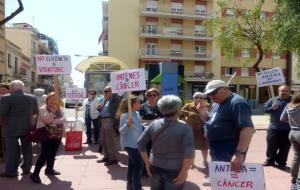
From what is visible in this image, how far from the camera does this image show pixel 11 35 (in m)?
69.2

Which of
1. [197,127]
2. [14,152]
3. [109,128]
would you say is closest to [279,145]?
[197,127]

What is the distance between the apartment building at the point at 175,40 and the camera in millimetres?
50094

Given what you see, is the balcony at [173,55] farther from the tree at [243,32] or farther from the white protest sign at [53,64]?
the white protest sign at [53,64]

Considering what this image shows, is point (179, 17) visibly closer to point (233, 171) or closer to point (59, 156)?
point (59, 156)

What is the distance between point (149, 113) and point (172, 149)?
3.54 meters

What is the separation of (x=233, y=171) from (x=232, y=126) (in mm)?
513

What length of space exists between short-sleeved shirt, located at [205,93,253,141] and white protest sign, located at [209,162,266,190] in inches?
16.0

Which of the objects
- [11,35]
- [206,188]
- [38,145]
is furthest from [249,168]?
[11,35]

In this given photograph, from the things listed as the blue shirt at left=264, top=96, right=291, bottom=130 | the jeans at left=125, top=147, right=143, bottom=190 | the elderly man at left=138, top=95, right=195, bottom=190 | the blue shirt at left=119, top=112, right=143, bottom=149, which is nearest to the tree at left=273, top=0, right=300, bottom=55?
the blue shirt at left=264, top=96, right=291, bottom=130

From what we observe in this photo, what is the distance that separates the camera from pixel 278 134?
881 centimetres

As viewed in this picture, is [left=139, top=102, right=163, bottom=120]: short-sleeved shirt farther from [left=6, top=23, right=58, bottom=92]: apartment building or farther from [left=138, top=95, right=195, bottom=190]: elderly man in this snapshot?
[left=6, top=23, right=58, bottom=92]: apartment building

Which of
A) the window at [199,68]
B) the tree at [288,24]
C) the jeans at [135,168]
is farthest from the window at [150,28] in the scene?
the jeans at [135,168]

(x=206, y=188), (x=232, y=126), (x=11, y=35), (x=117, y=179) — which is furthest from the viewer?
(x=11, y=35)

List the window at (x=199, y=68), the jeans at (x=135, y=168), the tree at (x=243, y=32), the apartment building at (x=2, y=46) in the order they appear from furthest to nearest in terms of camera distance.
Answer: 1. the window at (x=199, y=68)
2. the apartment building at (x=2, y=46)
3. the tree at (x=243, y=32)
4. the jeans at (x=135, y=168)
